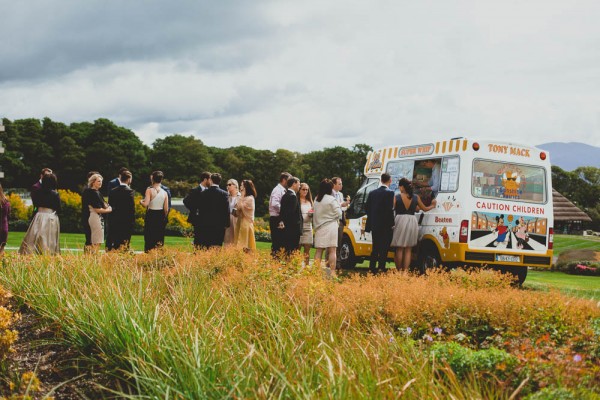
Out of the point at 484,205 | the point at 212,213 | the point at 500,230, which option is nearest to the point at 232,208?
the point at 212,213

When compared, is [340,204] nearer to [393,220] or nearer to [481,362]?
[393,220]

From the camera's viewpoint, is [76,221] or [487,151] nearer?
[487,151]

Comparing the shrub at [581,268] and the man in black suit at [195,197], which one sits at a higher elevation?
the man in black suit at [195,197]

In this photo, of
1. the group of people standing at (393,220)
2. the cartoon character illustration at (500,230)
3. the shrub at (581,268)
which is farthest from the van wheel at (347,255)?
the shrub at (581,268)

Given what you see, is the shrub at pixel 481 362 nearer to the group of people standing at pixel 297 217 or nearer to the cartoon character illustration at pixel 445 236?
the group of people standing at pixel 297 217

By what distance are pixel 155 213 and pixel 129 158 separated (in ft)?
248

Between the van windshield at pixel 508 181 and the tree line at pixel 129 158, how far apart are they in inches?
2300

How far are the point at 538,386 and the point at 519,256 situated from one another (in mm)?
9955

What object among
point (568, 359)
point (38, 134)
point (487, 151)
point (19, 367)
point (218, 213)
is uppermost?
point (38, 134)

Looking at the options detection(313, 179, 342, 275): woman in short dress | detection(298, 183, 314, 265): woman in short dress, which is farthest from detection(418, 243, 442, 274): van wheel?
detection(298, 183, 314, 265): woman in short dress

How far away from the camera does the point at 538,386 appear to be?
4.85m

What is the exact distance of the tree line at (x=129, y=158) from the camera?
83.8 meters

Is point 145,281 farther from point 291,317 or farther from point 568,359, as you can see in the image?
point 568,359

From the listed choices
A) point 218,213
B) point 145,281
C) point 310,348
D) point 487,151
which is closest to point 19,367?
point 310,348
